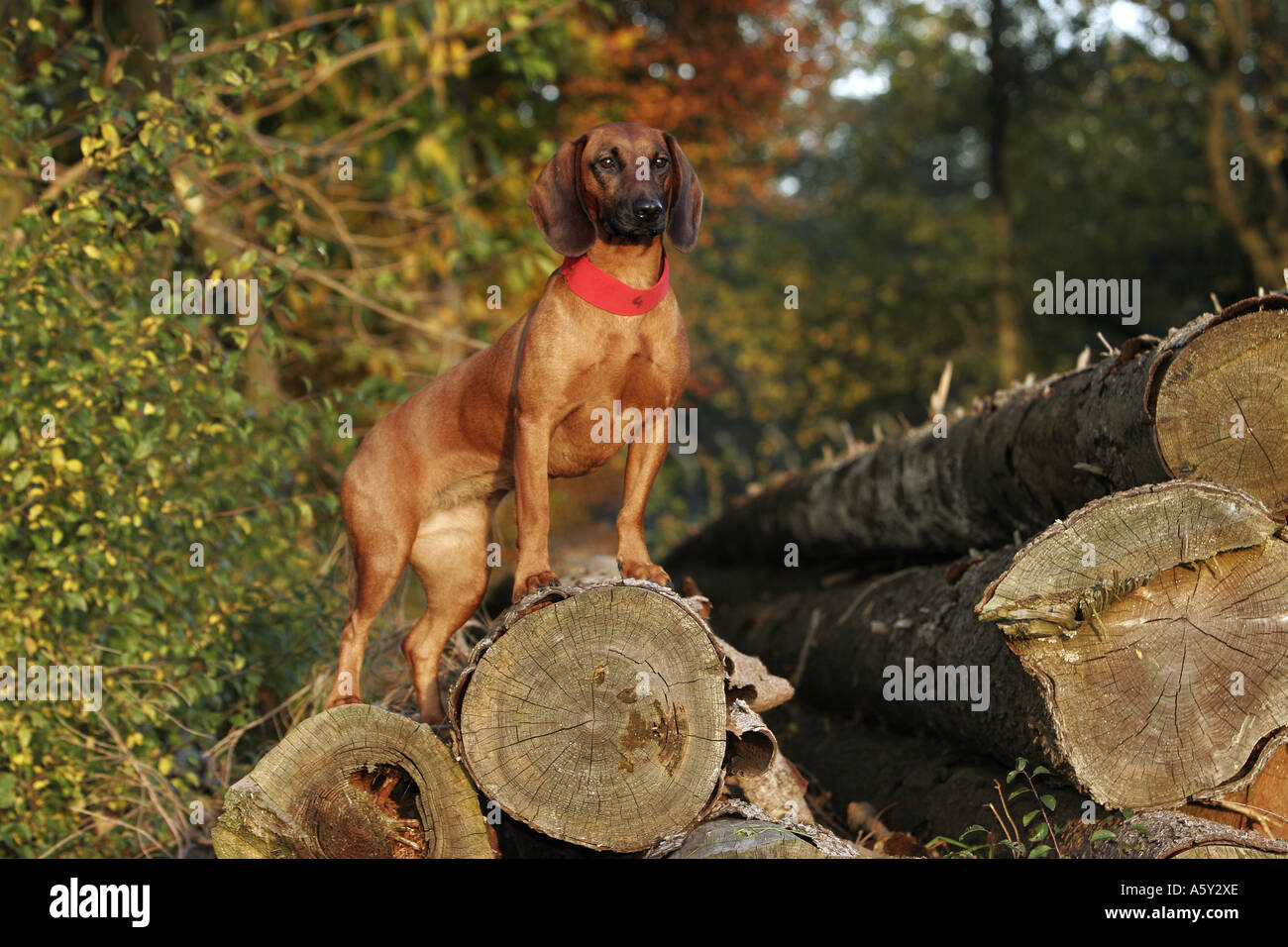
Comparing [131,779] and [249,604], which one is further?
[249,604]

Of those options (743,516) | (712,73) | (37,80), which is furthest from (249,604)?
(712,73)

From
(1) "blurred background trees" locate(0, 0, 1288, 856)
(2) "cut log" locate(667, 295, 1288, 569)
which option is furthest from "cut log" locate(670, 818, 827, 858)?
(1) "blurred background trees" locate(0, 0, 1288, 856)

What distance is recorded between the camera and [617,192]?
3762 millimetres

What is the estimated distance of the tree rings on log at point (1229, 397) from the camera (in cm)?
384

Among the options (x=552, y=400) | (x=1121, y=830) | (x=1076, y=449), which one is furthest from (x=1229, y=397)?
(x=552, y=400)

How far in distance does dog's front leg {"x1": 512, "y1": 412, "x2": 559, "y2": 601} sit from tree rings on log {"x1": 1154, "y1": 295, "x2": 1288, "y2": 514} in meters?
2.06

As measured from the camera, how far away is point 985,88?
831 inches

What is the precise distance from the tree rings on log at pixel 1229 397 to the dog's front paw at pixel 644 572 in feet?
5.64

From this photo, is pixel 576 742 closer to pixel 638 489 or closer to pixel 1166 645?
pixel 638 489

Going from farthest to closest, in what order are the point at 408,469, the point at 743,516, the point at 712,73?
the point at 712,73
the point at 743,516
the point at 408,469

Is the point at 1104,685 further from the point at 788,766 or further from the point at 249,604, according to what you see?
the point at 249,604

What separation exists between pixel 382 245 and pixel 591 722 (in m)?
5.85

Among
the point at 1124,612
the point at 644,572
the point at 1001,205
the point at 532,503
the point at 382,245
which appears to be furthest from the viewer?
the point at 1001,205

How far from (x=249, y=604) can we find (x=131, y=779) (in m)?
1.02
